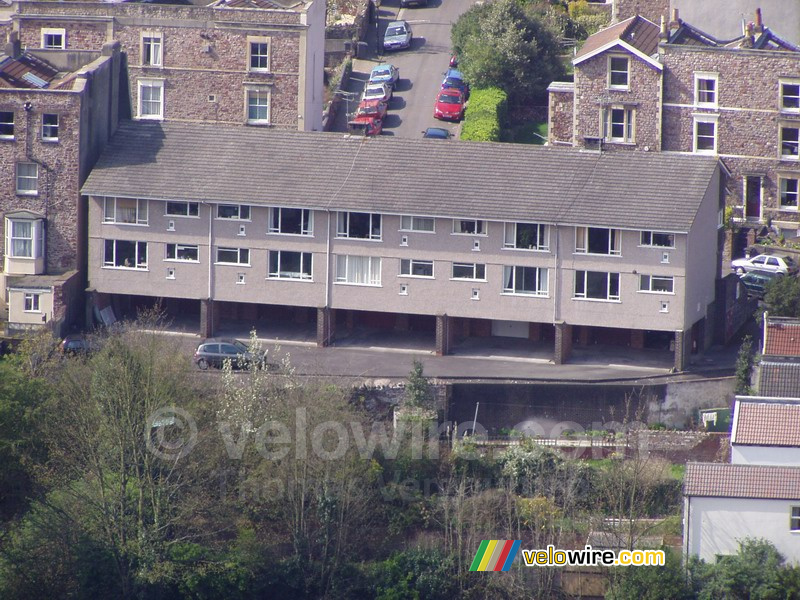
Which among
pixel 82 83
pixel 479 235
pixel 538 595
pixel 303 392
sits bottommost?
pixel 538 595

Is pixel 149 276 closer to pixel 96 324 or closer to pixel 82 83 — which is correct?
pixel 96 324

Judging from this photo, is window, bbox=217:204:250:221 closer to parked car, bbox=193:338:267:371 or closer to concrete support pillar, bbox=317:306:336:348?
concrete support pillar, bbox=317:306:336:348

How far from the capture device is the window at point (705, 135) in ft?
250

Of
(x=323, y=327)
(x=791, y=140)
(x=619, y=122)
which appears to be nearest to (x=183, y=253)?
(x=323, y=327)

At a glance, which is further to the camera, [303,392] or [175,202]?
[175,202]

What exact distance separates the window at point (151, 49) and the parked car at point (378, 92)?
9.14m

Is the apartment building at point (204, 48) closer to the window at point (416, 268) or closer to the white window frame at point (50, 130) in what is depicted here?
the white window frame at point (50, 130)

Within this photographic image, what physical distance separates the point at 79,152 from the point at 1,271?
4.95 meters

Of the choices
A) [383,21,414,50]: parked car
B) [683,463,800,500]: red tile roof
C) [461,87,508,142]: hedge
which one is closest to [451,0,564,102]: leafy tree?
[461,87,508,142]: hedge

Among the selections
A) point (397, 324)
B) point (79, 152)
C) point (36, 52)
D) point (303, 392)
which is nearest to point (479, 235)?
point (397, 324)

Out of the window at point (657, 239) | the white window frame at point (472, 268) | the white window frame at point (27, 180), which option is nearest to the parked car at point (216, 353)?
the white window frame at point (472, 268)

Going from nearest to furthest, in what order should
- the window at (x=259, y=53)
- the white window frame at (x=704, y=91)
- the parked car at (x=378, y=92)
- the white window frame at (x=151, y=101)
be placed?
the white window frame at (x=704, y=91)
the window at (x=259, y=53)
the white window frame at (x=151, y=101)
the parked car at (x=378, y=92)

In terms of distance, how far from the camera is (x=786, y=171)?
7544 cm

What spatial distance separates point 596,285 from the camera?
213 feet
